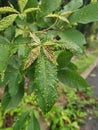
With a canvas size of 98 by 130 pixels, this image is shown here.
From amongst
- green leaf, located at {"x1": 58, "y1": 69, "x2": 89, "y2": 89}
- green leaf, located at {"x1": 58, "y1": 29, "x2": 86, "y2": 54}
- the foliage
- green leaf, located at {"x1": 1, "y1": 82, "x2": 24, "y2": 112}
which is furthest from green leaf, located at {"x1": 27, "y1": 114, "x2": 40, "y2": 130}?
green leaf, located at {"x1": 58, "y1": 29, "x2": 86, "y2": 54}

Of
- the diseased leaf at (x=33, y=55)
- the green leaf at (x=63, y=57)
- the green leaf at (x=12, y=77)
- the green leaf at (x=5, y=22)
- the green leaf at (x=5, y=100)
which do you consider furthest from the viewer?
the green leaf at (x=5, y=100)

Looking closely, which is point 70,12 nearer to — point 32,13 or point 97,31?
Answer: point 32,13

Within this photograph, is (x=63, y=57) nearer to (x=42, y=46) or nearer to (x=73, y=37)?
(x=73, y=37)

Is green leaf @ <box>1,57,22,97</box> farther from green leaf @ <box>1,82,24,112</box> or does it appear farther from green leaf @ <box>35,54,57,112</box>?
green leaf @ <box>35,54,57,112</box>

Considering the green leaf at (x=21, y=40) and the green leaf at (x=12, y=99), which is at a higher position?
the green leaf at (x=21, y=40)

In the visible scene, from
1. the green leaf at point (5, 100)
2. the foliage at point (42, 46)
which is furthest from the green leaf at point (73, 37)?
the green leaf at point (5, 100)

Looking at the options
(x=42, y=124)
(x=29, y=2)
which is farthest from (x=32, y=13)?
(x=42, y=124)

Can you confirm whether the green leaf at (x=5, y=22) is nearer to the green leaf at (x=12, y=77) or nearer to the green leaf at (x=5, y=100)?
the green leaf at (x=12, y=77)
